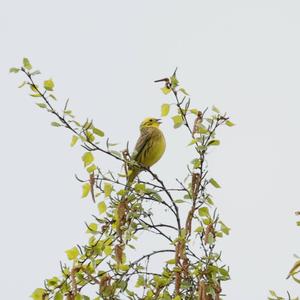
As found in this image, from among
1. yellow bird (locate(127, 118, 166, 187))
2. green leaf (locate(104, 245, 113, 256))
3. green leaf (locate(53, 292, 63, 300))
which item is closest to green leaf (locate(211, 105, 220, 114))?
green leaf (locate(104, 245, 113, 256))

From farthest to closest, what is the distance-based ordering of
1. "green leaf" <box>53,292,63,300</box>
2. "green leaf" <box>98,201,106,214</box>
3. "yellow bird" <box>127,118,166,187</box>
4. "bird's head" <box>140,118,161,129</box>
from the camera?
1. "bird's head" <box>140,118,161,129</box>
2. "yellow bird" <box>127,118,166,187</box>
3. "green leaf" <box>98,201,106,214</box>
4. "green leaf" <box>53,292,63,300</box>

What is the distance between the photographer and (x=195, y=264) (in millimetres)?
4230

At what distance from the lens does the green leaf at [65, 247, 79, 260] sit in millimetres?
4418

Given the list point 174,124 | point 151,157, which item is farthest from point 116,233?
point 151,157

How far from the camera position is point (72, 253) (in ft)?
14.5

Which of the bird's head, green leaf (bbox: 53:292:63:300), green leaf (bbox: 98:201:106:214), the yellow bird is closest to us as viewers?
green leaf (bbox: 53:292:63:300)

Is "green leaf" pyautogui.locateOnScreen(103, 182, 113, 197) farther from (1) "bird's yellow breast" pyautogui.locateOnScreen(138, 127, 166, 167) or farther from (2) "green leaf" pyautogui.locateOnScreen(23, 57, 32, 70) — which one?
(1) "bird's yellow breast" pyautogui.locateOnScreen(138, 127, 166, 167)

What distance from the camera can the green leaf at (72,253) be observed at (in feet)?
14.5

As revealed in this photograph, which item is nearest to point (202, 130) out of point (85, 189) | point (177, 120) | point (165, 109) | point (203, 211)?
point (177, 120)

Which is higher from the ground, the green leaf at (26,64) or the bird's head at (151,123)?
the bird's head at (151,123)

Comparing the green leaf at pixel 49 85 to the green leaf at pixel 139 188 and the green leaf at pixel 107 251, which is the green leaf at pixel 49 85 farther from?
the green leaf at pixel 107 251

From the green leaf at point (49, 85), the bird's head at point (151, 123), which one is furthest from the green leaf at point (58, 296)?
the bird's head at point (151, 123)

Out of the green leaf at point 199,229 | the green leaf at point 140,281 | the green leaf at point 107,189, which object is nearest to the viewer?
the green leaf at point 199,229


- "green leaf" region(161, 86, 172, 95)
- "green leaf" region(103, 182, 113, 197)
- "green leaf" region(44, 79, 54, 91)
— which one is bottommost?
"green leaf" region(103, 182, 113, 197)
